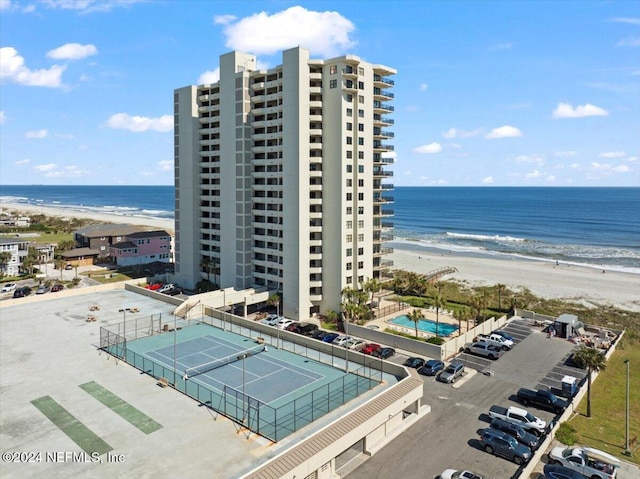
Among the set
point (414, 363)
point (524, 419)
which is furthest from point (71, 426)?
point (524, 419)

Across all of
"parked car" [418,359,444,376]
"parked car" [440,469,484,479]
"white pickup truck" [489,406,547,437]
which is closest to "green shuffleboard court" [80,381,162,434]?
"parked car" [440,469,484,479]

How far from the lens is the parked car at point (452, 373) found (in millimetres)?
45031

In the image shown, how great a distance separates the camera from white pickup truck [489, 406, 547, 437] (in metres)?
36.2

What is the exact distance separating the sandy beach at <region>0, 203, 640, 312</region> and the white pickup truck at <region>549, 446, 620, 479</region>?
190ft

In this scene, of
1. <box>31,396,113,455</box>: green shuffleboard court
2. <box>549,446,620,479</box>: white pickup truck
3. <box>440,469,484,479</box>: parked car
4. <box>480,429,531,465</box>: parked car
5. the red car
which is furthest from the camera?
the red car

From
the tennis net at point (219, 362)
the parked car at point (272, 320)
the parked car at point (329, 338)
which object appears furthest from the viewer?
the parked car at point (272, 320)

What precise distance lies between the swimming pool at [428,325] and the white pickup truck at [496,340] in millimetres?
4461

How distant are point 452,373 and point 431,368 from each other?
227 cm

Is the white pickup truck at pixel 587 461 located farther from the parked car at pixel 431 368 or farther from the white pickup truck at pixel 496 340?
the white pickup truck at pixel 496 340

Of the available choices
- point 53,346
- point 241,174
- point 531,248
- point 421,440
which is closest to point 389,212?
point 241,174

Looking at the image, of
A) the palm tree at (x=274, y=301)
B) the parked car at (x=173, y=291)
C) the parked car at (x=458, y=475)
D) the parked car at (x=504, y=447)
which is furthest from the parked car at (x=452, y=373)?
the parked car at (x=173, y=291)

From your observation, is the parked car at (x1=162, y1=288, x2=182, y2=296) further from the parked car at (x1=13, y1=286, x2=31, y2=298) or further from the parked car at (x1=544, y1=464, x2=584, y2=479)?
the parked car at (x1=544, y1=464, x2=584, y2=479)

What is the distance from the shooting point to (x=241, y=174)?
7144 cm

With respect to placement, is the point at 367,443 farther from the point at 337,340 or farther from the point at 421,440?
the point at 337,340
